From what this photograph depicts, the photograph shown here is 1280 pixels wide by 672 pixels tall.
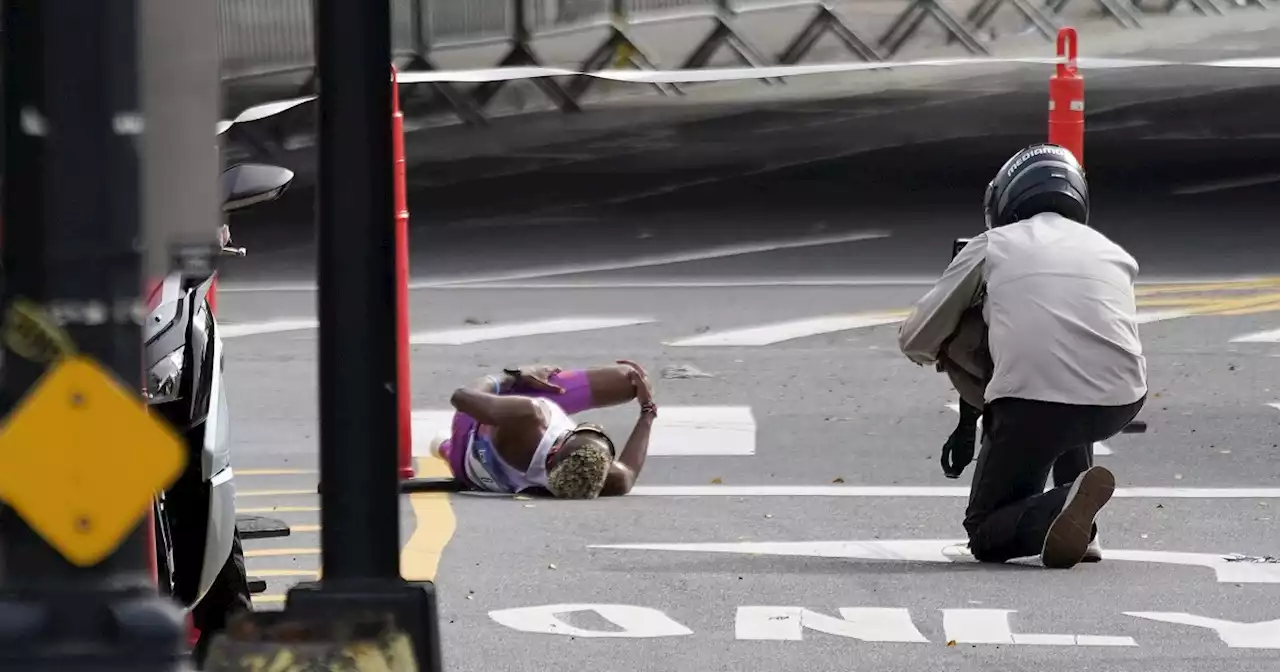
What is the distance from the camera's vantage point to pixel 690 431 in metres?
11.2

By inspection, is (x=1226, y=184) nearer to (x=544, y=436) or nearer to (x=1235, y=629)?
(x=544, y=436)

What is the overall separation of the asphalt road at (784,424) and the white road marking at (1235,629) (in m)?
0.01

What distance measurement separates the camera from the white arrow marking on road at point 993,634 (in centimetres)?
718

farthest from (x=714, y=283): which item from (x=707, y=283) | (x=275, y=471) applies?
(x=275, y=471)

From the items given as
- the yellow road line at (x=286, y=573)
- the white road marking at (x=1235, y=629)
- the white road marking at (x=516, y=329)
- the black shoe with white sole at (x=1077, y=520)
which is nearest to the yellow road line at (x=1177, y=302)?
the white road marking at (x=516, y=329)

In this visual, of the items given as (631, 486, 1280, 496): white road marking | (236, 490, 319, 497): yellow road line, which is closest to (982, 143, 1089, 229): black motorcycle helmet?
(631, 486, 1280, 496): white road marking

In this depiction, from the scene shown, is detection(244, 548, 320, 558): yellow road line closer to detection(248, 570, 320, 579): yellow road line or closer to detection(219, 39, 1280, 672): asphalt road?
detection(219, 39, 1280, 672): asphalt road

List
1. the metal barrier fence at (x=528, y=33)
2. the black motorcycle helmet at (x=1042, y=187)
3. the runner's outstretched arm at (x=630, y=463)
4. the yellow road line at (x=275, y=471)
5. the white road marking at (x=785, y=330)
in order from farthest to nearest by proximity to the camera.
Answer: the metal barrier fence at (x=528, y=33)
the white road marking at (x=785, y=330)
the yellow road line at (x=275, y=471)
the runner's outstretched arm at (x=630, y=463)
the black motorcycle helmet at (x=1042, y=187)

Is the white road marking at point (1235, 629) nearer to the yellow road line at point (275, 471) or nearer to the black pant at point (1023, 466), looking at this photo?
the black pant at point (1023, 466)

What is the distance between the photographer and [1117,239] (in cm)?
1725

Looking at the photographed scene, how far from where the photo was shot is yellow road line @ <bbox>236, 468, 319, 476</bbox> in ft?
34.0

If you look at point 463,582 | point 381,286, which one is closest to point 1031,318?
point 463,582

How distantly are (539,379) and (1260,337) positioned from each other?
5003mm

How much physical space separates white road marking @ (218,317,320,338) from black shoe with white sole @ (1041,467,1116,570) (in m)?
6.72
